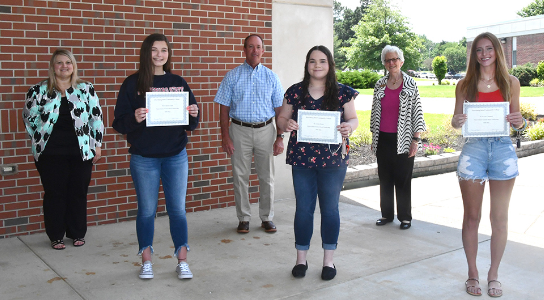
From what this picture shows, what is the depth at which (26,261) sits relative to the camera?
4.72 m

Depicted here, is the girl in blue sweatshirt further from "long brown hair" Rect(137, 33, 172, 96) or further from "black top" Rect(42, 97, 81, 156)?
"black top" Rect(42, 97, 81, 156)

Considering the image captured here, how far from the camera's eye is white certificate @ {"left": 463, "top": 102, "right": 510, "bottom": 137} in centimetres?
383

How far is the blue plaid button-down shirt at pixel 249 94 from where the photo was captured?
5.55 metres

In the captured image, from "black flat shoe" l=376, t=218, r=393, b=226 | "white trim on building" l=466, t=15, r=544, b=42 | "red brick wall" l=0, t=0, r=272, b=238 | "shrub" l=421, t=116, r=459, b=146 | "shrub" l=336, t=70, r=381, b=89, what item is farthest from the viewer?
"white trim on building" l=466, t=15, r=544, b=42

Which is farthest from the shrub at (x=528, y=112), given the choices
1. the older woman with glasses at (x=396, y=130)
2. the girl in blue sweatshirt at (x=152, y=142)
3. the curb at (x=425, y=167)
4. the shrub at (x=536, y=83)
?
Result: the shrub at (x=536, y=83)

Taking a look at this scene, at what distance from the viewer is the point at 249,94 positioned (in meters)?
5.54

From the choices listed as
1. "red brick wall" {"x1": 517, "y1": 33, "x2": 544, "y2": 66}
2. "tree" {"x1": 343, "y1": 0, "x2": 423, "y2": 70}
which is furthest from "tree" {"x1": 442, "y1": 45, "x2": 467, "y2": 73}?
"red brick wall" {"x1": 517, "y1": 33, "x2": 544, "y2": 66}

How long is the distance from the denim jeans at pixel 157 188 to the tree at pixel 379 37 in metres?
54.2

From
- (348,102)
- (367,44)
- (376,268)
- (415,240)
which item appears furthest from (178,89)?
(367,44)

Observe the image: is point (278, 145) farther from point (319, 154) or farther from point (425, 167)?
point (425, 167)

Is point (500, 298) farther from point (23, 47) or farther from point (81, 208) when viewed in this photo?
point (23, 47)

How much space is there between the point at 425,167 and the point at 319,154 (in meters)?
6.03

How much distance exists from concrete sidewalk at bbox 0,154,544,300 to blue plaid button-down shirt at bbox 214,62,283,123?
1295 mm

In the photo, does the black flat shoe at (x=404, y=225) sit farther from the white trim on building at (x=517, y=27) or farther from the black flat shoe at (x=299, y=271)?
the white trim on building at (x=517, y=27)
